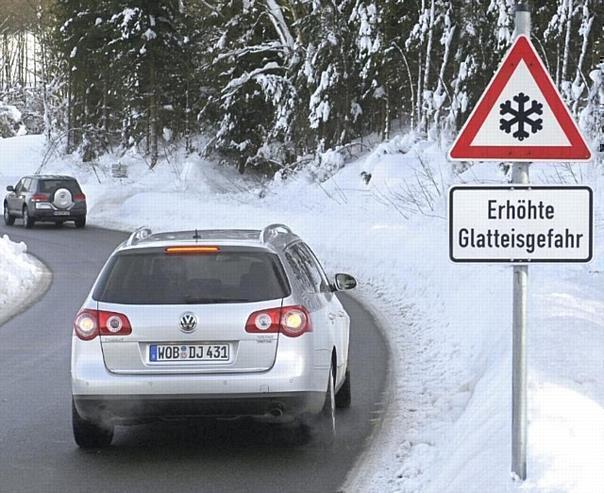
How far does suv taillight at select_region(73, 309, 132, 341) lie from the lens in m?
7.59

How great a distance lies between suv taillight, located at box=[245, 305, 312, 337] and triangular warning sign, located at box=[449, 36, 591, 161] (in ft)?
7.96

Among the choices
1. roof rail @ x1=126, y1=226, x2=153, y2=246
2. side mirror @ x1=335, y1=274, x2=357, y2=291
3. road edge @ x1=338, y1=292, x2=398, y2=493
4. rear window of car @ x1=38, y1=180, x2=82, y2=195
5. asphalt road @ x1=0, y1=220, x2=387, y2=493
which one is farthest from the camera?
rear window of car @ x1=38, y1=180, x2=82, y2=195

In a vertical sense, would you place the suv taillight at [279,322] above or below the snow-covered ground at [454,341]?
above

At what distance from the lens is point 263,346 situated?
24.7 ft

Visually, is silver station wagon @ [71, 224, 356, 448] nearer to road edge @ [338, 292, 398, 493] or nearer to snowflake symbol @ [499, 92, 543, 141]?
road edge @ [338, 292, 398, 493]

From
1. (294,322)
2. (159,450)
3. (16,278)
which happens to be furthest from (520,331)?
(16,278)

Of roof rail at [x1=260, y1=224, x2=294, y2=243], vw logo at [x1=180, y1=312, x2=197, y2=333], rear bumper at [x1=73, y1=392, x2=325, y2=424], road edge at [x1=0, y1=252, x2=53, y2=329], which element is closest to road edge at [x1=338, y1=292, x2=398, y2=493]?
rear bumper at [x1=73, y1=392, x2=325, y2=424]

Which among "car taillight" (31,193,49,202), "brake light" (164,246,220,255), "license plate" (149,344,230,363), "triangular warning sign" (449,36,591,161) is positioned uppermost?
"triangular warning sign" (449,36,591,161)

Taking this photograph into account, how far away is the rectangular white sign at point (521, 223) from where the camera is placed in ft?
18.0

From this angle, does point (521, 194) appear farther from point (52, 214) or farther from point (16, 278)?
point (52, 214)

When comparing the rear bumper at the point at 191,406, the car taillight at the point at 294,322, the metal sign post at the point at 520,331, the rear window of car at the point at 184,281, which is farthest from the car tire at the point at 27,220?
the metal sign post at the point at 520,331

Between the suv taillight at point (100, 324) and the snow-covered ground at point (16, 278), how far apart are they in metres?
7.93

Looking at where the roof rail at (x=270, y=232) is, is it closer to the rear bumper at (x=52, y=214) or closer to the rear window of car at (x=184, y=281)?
the rear window of car at (x=184, y=281)

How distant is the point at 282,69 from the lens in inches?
1914
